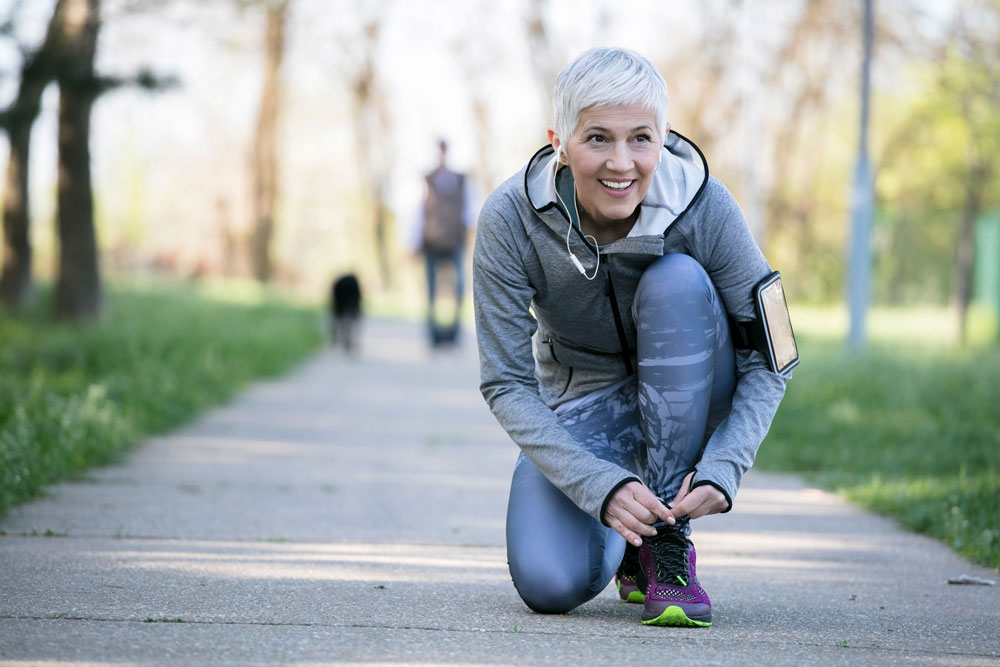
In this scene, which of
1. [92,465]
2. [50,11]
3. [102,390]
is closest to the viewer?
[92,465]

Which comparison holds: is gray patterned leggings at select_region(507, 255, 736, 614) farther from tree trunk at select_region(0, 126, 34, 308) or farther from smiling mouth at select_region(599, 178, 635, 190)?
tree trunk at select_region(0, 126, 34, 308)

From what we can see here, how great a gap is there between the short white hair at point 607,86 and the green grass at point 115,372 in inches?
105

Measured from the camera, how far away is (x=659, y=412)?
3248 millimetres

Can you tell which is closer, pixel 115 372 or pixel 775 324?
pixel 775 324

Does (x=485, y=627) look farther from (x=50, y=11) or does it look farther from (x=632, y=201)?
(x=50, y=11)

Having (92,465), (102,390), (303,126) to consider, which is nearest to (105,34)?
(102,390)

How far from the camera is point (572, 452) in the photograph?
10.6 ft

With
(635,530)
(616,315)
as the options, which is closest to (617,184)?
(616,315)

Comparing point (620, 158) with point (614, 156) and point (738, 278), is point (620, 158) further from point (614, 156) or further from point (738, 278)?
point (738, 278)

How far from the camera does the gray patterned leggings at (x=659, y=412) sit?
3223mm

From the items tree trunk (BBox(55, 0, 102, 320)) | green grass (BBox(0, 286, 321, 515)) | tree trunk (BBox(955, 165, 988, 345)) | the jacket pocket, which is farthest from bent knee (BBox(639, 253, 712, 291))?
tree trunk (BBox(955, 165, 988, 345))

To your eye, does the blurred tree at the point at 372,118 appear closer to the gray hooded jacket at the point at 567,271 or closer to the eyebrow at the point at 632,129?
the gray hooded jacket at the point at 567,271

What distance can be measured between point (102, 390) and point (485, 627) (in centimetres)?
413

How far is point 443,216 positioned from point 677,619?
9.82 m
